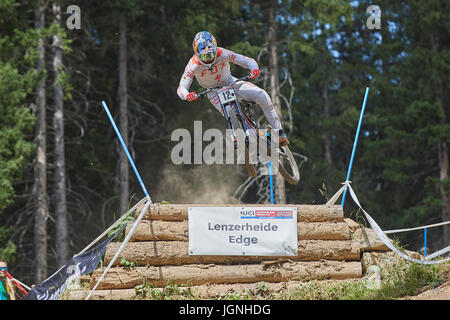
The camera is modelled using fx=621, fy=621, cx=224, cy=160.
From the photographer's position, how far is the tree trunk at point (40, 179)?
1881cm

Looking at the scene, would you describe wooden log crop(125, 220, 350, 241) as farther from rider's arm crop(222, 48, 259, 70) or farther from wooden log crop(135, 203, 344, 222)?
rider's arm crop(222, 48, 259, 70)

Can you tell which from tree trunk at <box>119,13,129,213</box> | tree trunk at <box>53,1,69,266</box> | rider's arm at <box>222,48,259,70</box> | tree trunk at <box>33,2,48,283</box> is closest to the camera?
rider's arm at <box>222,48,259,70</box>

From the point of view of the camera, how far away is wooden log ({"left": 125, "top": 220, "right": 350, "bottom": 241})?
9.01 metres

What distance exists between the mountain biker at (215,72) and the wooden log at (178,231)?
5.85 feet

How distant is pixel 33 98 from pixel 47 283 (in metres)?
12.7

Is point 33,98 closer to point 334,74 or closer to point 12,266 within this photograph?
point 12,266

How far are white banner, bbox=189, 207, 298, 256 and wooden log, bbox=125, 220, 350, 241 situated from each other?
209mm

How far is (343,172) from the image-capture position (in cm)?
2809

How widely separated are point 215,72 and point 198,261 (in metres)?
3.04

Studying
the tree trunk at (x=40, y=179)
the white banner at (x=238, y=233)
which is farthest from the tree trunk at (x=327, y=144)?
the white banner at (x=238, y=233)

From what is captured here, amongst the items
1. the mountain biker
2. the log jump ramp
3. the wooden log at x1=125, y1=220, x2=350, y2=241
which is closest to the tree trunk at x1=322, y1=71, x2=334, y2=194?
the mountain biker

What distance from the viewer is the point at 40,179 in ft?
62.5

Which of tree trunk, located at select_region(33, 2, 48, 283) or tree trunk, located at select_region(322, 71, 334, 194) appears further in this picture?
tree trunk, located at select_region(322, 71, 334, 194)
